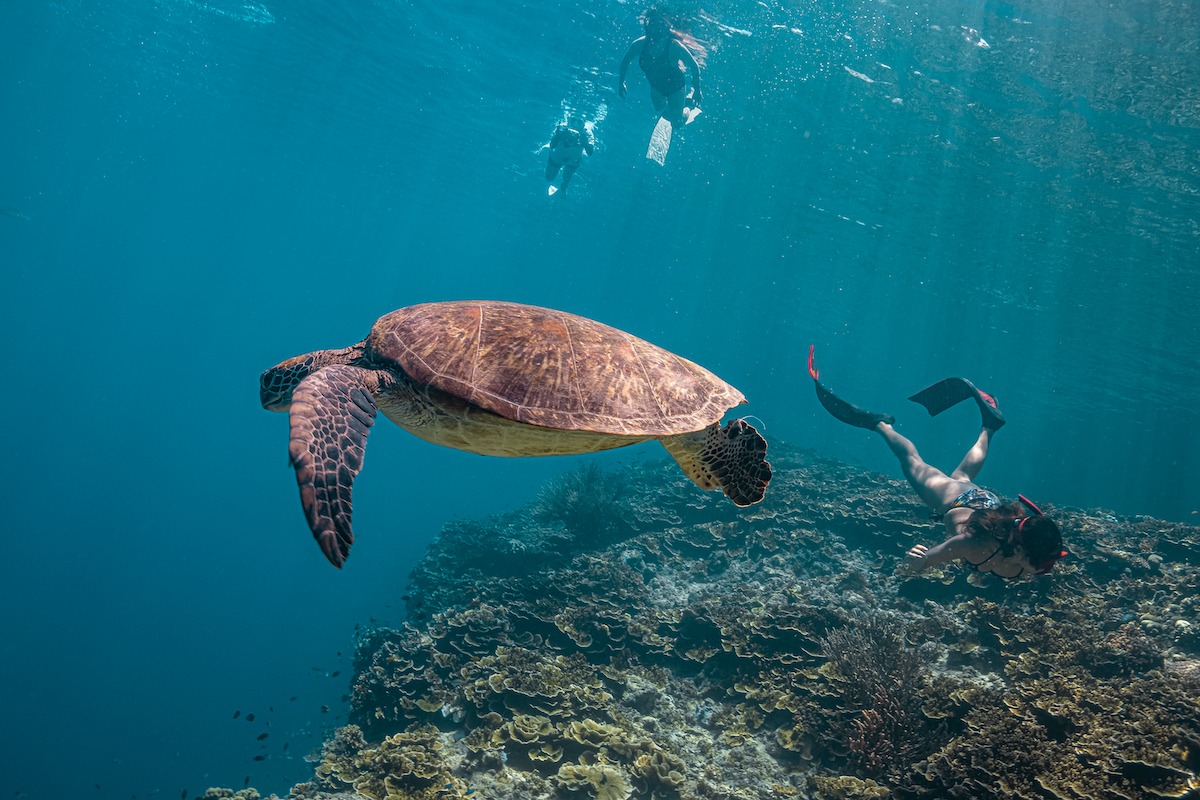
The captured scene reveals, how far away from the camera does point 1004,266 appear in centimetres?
2461

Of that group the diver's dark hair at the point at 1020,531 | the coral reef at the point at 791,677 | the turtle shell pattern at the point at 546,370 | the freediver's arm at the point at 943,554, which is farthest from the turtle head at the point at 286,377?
the diver's dark hair at the point at 1020,531

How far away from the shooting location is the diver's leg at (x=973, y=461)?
806cm

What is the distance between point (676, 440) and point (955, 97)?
1789 cm

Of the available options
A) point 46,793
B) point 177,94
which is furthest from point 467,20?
point 46,793

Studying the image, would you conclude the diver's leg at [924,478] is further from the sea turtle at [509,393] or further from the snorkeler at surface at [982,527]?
the sea turtle at [509,393]

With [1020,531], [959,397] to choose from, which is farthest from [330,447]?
[959,397]

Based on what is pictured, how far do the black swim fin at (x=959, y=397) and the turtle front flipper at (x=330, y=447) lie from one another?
Result: 8.21 meters

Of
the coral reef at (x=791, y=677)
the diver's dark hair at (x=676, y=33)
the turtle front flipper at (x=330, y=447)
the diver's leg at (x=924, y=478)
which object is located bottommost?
the coral reef at (x=791, y=677)

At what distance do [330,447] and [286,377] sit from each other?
1.62m

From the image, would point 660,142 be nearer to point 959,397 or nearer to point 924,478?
point 959,397

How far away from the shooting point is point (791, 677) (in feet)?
19.6

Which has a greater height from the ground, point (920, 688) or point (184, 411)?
point (920, 688)

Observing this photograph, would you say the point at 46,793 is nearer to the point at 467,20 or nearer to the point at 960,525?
the point at 960,525

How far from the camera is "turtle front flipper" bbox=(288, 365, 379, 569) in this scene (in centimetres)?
247
